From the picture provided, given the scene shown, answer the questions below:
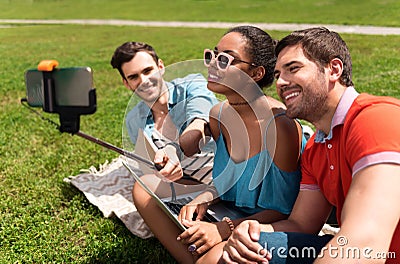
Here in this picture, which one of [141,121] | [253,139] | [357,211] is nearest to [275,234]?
[357,211]

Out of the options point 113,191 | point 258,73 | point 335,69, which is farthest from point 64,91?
point 113,191

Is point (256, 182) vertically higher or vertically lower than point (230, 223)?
higher

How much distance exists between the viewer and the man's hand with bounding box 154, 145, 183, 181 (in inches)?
110

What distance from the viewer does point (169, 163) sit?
9.16 ft

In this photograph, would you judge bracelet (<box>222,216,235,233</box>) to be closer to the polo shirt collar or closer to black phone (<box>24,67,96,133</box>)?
the polo shirt collar

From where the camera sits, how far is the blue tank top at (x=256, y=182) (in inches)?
98.2

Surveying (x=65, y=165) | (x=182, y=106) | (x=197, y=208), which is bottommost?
(x=65, y=165)

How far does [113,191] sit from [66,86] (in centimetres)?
181

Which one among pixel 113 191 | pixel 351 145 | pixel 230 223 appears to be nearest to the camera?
pixel 351 145

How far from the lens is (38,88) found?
2.46m

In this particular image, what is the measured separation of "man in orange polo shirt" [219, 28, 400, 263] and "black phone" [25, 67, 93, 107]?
0.89 meters

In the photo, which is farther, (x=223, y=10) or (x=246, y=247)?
(x=223, y=10)

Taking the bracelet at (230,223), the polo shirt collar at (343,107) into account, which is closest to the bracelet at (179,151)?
the bracelet at (230,223)

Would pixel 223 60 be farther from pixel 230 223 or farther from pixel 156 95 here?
pixel 156 95
